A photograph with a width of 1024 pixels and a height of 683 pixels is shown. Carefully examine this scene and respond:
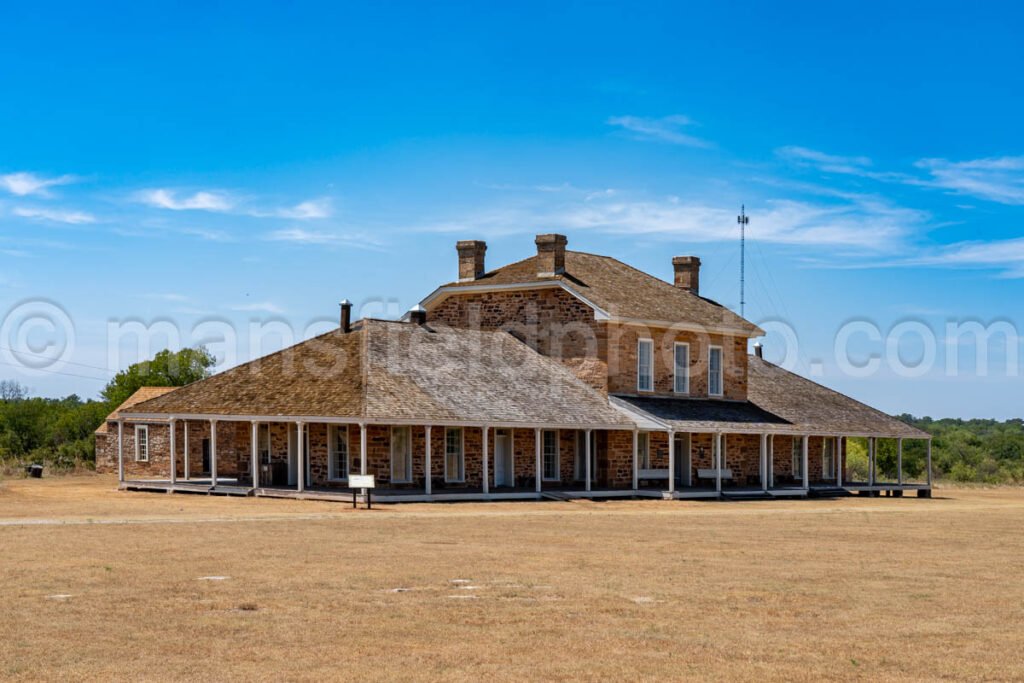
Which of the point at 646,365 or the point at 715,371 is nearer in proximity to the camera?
the point at 646,365

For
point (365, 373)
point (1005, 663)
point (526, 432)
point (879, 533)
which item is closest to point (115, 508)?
point (365, 373)

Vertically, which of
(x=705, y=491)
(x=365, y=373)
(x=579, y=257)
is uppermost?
(x=579, y=257)

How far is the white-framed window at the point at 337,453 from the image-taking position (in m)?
34.7

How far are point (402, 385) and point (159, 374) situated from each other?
3674 centimetres

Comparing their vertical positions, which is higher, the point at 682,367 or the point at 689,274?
the point at 689,274

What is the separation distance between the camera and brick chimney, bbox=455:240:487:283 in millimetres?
42781

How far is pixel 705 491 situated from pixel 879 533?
14045mm

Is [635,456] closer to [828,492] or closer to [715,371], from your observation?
[715,371]

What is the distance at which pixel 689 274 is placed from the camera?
47531mm

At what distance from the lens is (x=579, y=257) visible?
43.8 meters

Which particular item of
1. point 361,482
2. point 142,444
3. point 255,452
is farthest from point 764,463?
point 142,444

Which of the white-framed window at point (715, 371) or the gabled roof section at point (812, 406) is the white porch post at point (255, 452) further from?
the gabled roof section at point (812, 406)

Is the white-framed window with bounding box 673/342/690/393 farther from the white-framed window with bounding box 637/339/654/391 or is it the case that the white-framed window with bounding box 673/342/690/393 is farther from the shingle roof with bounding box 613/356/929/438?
the white-framed window with bounding box 637/339/654/391

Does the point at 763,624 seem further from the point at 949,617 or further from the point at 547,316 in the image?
the point at 547,316
